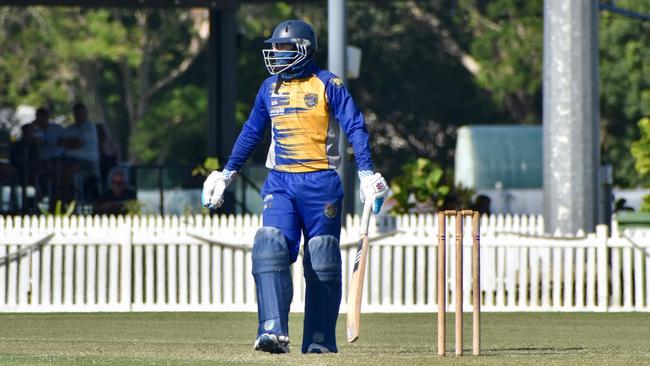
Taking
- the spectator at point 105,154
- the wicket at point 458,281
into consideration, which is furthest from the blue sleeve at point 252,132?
the spectator at point 105,154

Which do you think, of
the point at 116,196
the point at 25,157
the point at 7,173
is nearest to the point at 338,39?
the point at 116,196

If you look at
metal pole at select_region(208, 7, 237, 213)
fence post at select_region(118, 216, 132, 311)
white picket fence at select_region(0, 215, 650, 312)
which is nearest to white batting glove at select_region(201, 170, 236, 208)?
white picket fence at select_region(0, 215, 650, 312)

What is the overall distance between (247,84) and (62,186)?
36.0 m

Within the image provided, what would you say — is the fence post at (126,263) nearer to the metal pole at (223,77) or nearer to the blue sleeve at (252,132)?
the blue sleeve at (252,132)

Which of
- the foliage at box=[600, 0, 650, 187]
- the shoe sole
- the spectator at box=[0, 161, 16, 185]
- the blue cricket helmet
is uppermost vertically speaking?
the foliage at box=[600, 0, 650, 187]

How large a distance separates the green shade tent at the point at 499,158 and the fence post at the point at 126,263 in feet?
86.7

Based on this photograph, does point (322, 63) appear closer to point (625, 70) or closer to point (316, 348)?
point (625, 70)

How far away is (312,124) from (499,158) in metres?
33.2

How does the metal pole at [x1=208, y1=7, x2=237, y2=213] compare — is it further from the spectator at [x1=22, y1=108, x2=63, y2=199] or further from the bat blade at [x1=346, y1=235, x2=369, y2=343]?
the bat blade at [x1=346, y1=235, x2=369, y2=343]

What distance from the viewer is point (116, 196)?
22344 millimetres

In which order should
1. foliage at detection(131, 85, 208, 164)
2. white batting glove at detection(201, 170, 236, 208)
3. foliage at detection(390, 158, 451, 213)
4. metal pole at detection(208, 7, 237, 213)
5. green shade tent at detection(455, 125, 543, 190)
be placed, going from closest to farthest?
1. white batting glove at detection(201, 170, 236, 208)
2. foliage at detection(390, 158, 451, 213)
3. metal pole at detection(208, 7, 237, 213)
4. green shade tent at detection(455, 125, 543, 190)
5. foliage at detection(131, 85, 208, 164)

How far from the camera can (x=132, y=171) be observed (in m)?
24.1

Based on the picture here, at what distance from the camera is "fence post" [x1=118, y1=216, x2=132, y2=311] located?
1658 cm

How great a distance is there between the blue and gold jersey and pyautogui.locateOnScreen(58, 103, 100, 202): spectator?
12.4 metres
